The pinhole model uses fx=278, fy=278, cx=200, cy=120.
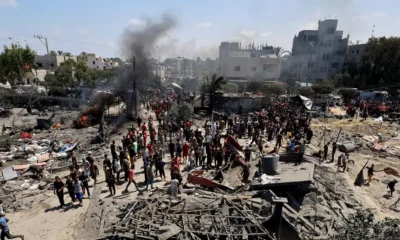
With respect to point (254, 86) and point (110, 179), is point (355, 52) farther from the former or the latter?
point (110, 179)

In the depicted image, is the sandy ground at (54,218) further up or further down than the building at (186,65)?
further down

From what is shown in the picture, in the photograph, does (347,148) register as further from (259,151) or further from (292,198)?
(292,198)

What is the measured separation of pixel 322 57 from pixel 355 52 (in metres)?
5.96

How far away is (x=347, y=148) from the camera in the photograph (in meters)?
19.0

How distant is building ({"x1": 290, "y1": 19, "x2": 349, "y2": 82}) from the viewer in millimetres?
56688

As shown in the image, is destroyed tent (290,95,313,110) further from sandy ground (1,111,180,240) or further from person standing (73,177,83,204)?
person standing (73,177,83,204)

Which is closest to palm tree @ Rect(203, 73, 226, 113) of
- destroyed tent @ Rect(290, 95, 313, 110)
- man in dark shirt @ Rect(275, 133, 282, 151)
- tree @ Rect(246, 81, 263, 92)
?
destroyed tent @ Rect(290, 95, 313, 110)

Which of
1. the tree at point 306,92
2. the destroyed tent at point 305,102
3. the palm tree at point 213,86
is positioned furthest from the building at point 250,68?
the palm tree at point 213,86

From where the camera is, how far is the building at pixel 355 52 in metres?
52.4

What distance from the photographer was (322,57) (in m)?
57.4

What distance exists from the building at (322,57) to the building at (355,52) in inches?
32.3

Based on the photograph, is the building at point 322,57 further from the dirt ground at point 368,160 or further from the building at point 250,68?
the dirt ground at point 368,160

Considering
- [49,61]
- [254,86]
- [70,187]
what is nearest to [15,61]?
[49,61]

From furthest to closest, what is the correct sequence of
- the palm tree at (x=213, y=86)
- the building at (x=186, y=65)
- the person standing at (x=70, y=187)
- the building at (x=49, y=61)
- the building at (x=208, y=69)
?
the building at (x=186, y=65), the building at (x=208, y=69), the building at (x=49, y=61), the palm tree at (x=213, y=86), the person standing at (x=70, y=187)
